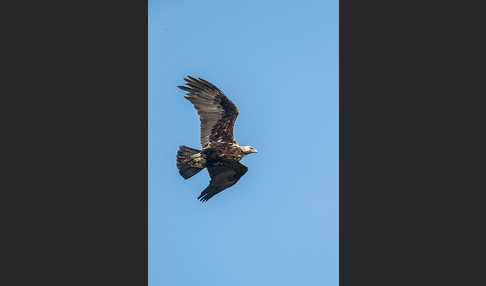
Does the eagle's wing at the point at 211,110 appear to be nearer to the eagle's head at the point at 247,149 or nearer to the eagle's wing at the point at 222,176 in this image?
the eagle's head at the point at 247,149

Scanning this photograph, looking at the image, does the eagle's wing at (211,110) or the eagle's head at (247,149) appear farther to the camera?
the eagle's head at (247,149)

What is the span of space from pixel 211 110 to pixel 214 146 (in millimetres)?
694

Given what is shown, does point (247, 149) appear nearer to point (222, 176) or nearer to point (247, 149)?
point (247, 149)

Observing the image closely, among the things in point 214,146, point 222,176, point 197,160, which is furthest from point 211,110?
point 222,176

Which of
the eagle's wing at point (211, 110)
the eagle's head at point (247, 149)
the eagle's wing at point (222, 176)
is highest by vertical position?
the eagle's wing at point (211, 110)

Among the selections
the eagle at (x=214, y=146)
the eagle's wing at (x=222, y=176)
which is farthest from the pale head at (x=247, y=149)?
the eagle's wing at (x=222, y=176)

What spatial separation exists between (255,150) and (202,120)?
46.6 inches

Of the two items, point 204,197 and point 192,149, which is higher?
point 192,149

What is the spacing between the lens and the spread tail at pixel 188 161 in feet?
42.0

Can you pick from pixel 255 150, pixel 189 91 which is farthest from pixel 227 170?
pixel 189 91

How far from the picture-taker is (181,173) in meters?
12.8

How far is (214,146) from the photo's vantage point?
12.9 metres

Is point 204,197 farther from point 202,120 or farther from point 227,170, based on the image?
point 202,120

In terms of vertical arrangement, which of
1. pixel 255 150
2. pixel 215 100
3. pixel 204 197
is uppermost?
pixel 215 100
